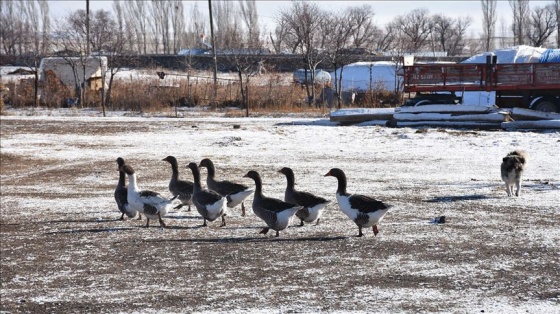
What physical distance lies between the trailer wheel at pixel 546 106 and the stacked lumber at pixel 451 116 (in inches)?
85.6

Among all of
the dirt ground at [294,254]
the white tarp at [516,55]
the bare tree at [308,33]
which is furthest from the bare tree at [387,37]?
the dirt ground at [294,254]

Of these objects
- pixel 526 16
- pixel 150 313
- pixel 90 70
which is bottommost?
pixel 150 313

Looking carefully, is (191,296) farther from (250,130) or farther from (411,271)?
(250,130)

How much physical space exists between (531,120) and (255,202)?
18.9 metres

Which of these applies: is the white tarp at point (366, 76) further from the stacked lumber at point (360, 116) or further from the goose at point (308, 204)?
the goose at point (308, 204)

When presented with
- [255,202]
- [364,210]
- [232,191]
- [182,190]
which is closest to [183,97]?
[182,190]

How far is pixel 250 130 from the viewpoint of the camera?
28.0 meters

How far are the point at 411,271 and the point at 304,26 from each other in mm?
37955

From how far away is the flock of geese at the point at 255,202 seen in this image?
11.1 metres

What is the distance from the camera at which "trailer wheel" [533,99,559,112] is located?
97.6 ft

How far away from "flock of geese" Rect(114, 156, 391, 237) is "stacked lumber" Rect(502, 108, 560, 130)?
16699mm

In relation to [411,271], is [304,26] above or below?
above

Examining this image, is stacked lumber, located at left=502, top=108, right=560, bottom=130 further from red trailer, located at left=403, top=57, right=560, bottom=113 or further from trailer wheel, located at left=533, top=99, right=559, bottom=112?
red trailer, located at left=403, top=57, right=560, bottom=113

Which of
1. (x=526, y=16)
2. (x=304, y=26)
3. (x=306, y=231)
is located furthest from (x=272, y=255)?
(x=526, y=16)
